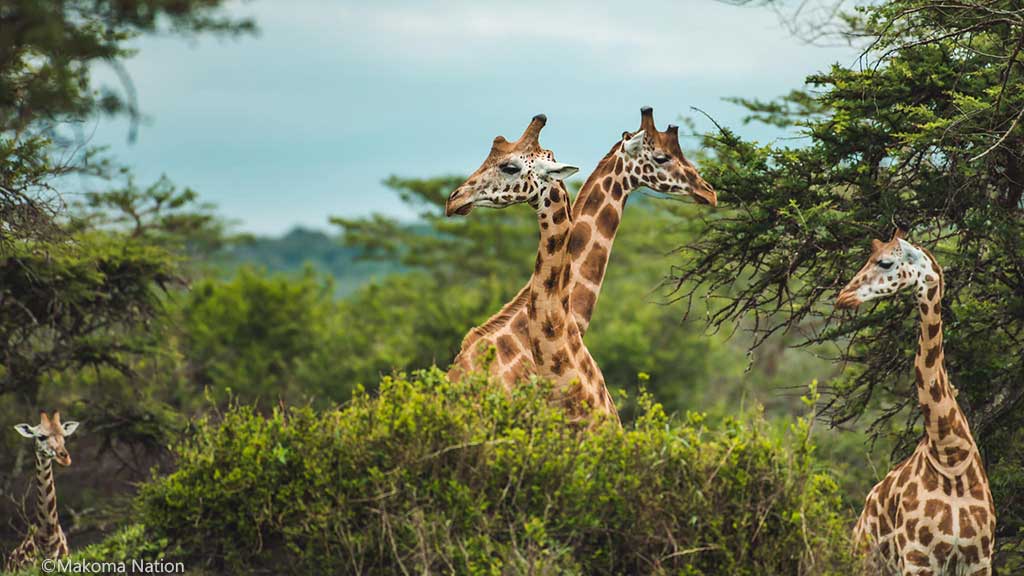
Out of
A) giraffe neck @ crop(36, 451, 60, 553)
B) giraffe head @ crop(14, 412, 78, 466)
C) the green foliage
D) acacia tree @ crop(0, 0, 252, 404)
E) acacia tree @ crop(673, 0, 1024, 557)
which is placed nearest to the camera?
acacia tree @ crop(0, 0, 252, 404)

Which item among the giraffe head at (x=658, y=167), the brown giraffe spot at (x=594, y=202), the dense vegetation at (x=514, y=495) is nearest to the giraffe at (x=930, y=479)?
the dense vegetation at (x=514, y=495)

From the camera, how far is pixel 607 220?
1124 centimetres

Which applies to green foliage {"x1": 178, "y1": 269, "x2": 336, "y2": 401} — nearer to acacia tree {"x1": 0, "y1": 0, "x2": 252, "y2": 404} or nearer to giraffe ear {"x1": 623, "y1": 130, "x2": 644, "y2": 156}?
acacia tree {"x1": 0, "y1": 0, "x2": 252, "y2": 404}

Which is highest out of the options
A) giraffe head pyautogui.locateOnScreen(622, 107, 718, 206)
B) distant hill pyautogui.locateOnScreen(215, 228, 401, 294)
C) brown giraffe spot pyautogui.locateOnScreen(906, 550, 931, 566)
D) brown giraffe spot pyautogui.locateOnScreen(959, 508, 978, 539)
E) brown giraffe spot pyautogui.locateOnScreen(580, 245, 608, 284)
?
giraffe head pyautogui.locateOnScreen(622, 107, 718, 206)

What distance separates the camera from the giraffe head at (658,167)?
11.1 meters

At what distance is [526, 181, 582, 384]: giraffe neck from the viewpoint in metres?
10.1

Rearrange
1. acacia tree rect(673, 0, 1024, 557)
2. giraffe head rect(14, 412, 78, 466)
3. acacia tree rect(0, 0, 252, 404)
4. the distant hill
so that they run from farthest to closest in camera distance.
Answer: the distant hill → giraffe head rect(14, 412, 78, 466) → acacia tree rect(673, 0, 1024, 557) → acacia tree rect(0, 0, 252, 404)

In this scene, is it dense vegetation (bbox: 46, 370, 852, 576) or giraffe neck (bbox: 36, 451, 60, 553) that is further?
giraffe neck (bbox: 36, 451, 60, 553)

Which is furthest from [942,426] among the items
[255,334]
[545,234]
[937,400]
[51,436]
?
[255,334]

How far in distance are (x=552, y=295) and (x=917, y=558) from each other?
10.8ft

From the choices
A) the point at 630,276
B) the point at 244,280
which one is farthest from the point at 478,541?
the point at 630,276

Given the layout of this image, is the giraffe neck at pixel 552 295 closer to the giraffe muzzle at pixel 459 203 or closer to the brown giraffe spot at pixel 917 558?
the giraffe muzzle at pixel 459 203

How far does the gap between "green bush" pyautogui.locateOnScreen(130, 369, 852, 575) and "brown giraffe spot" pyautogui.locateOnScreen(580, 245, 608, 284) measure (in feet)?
5.61

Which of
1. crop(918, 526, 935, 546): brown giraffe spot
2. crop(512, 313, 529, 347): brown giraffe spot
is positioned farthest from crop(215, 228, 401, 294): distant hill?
crop(918, 526, 935, 546): brown giraffe spot
